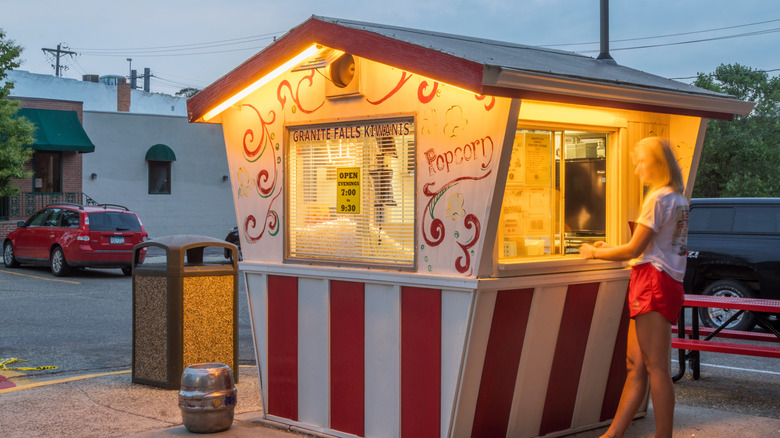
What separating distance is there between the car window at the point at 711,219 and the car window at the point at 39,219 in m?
15.1

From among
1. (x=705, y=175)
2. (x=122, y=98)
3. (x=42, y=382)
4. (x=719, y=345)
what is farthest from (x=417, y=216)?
(x=705, y=175)

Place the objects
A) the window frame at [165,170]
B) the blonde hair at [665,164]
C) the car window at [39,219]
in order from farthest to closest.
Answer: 1. the window frame at [165,170]
2. the car window at [39,219]
3. the blonde hair at [665,164]

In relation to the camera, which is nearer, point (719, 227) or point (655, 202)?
point (655, 202)

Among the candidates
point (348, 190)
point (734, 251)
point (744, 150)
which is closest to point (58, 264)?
point (734, 251)

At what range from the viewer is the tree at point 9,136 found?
1075 inches

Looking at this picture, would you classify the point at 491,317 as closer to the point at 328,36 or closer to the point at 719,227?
the point at 328,36

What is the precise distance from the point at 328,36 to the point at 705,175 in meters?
44.1

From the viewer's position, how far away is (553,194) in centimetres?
612

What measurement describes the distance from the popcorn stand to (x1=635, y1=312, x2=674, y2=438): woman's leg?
689 mm

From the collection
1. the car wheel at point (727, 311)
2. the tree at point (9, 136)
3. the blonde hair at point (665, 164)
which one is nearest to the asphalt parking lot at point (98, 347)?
the car wheel at point (727, 311)

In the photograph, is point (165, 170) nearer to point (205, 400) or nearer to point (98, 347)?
point (98, 347)

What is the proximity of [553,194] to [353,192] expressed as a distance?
1372 millimetres

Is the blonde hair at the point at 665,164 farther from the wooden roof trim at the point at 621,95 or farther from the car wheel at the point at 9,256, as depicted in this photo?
the car wheel at the point at 9,256

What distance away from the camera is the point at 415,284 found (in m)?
5.54
